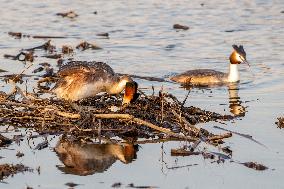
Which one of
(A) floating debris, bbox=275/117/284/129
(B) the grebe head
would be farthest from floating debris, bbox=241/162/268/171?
(B) the grebe head

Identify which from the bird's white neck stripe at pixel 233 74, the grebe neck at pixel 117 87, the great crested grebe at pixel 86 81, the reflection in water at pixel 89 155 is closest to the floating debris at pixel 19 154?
the reflection in water at pixel 89 155

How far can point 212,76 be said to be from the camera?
19047 millimetres

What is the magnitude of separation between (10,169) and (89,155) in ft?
4.38

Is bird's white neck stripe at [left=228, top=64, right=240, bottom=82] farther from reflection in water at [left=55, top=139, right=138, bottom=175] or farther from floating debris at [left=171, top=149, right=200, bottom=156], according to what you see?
floating debris at [left=171, top=149, right=200, bottom=156]

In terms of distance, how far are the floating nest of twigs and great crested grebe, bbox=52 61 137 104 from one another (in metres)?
0.42

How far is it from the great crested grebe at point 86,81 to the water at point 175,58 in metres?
1.59

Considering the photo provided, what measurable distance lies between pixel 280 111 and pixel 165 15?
14544mm

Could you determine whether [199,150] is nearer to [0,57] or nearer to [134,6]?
[0,57]

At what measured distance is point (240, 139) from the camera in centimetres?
1243

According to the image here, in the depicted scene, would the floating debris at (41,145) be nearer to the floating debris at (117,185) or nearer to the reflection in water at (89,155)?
the reflection in water at (89,155)

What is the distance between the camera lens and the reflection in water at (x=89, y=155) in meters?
11.0

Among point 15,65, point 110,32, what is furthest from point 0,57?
point 110,32

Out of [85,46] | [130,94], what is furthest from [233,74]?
Result: [130,94]

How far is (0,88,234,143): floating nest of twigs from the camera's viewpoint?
Answer: 12211 mm
